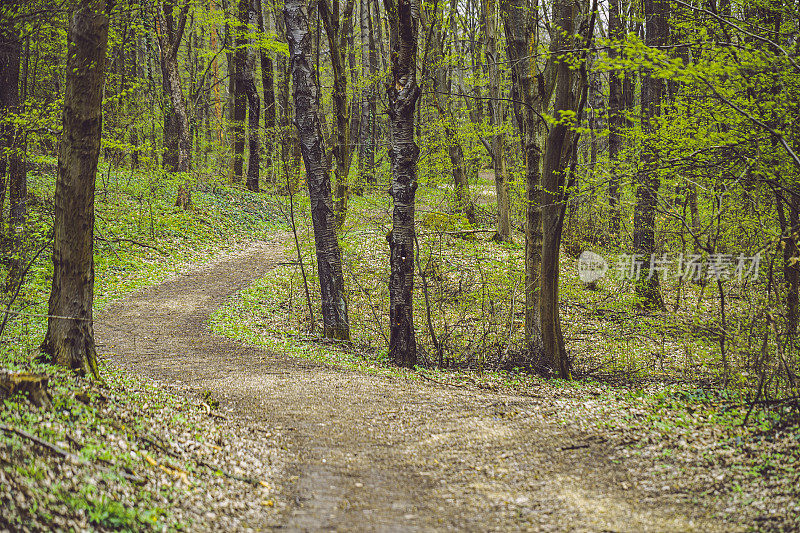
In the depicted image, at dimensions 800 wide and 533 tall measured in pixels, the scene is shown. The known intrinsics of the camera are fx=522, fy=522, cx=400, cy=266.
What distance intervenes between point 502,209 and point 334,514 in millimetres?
14359

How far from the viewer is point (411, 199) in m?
8.20

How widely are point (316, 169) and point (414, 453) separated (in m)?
5.90

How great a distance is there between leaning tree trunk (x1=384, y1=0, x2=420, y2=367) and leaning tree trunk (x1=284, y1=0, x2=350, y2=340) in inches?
68.7

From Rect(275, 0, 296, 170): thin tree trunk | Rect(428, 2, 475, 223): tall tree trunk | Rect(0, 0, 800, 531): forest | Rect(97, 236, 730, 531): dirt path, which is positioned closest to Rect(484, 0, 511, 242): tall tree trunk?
Rect(428, 2, 475, 223): tall tree trunk

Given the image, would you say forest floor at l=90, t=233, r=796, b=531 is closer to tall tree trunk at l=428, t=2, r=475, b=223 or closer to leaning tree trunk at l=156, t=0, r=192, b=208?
tall tree trunk at l=428, t=2, r=475, b=223

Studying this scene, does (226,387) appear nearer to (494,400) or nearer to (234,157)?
(494,400)

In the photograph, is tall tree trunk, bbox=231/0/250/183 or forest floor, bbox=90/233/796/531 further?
tall tree trunk, bbox=231/0/250/183

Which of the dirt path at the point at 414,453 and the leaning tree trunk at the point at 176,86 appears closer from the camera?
the dirt path at the point at 414,453

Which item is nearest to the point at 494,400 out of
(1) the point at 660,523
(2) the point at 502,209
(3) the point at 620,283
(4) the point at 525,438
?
(4) the point at 525,438

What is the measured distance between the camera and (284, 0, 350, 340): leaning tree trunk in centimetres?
918

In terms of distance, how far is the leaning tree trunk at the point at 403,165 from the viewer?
7758 mm

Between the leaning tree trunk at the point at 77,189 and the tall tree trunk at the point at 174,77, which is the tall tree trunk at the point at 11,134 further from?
the tall tree trunk at the point at 174,77

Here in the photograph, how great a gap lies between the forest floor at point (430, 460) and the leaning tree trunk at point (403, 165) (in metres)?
0.77

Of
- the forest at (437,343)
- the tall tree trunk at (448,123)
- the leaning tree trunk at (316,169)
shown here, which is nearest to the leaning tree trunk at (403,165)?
the forest at (437,343)
